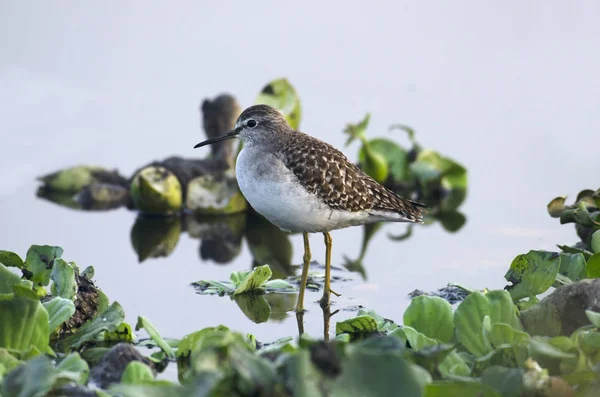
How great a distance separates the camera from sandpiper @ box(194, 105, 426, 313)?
767 centimetres

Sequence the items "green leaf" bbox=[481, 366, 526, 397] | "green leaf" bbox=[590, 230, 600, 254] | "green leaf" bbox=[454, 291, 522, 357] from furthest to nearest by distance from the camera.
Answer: "green leaf" bbox=[590, 230, 600, 254] < "green leaf" bbox=[454, 291, 522, 357] < "green leaf" bbox=[481, 366, 526, 397]

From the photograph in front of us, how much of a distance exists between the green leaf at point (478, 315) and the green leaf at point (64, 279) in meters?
2.56

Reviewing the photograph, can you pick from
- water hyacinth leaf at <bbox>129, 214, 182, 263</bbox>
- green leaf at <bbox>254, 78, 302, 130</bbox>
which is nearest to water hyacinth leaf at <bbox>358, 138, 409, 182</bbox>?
green leaf at <bbox>254, 78, 302, 130</bbox>

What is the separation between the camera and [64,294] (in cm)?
659

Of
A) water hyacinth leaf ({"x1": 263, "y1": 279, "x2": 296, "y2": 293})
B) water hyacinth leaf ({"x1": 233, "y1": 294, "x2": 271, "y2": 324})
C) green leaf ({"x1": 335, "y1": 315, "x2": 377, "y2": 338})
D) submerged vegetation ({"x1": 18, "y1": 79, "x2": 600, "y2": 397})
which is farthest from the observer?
water hyacinth leaf ({"x1": 263, "y1": 279, "x2": 296, "y2": 293})

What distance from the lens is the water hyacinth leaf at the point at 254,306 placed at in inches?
300

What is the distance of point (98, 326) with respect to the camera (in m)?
6.32

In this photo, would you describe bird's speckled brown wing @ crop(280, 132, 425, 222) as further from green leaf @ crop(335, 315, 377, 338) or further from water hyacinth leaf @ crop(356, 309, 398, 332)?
green leaf @ crop(335, 315, 377, 338)

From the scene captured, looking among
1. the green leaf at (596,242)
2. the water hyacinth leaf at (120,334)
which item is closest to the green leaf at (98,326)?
the water hyacinth leaf at (120,334)

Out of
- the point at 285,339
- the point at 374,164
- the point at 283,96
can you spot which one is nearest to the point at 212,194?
the point at 283,96

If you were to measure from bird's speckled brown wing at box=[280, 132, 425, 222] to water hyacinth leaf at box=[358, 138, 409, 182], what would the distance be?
3.38m

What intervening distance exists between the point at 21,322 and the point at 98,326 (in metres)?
0.76

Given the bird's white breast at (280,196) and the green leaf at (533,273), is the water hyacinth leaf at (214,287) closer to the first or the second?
the bird's white breast at (280,196)

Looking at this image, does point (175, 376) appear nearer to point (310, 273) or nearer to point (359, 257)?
point (310, 273)
